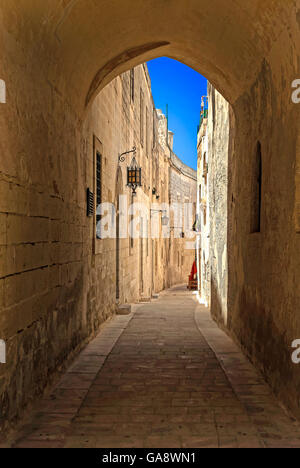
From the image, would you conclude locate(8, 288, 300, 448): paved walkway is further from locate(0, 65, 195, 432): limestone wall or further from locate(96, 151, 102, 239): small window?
locate(96, 151, 102, 239): small window

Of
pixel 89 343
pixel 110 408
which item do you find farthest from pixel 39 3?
pixel 89 343

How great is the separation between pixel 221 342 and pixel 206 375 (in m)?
1.79

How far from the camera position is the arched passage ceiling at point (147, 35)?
3.78 meters

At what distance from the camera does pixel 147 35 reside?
6.11 m

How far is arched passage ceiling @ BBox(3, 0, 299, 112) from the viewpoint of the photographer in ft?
12.4

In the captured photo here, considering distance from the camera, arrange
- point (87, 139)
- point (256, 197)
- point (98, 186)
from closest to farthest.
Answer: point (256, 197)
point (87, 139)
point (98, 186)

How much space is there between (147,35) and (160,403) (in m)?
5.03

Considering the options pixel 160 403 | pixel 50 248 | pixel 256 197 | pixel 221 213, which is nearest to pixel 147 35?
pixel 256 197

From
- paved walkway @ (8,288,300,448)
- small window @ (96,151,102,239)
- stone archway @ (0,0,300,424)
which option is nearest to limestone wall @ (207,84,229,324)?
stone archway @ (0,0,300,424)

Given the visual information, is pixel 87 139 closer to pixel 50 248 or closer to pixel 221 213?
pixel 50 248

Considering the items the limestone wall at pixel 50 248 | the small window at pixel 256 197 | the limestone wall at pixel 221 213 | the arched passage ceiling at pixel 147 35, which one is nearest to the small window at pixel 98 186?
the limestone wall at pixel 50 248

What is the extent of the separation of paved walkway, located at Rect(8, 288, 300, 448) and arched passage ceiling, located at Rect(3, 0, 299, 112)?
3.23 meters

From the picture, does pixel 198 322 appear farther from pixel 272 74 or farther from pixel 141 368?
pixel 272 74

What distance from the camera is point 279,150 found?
13.6ft
